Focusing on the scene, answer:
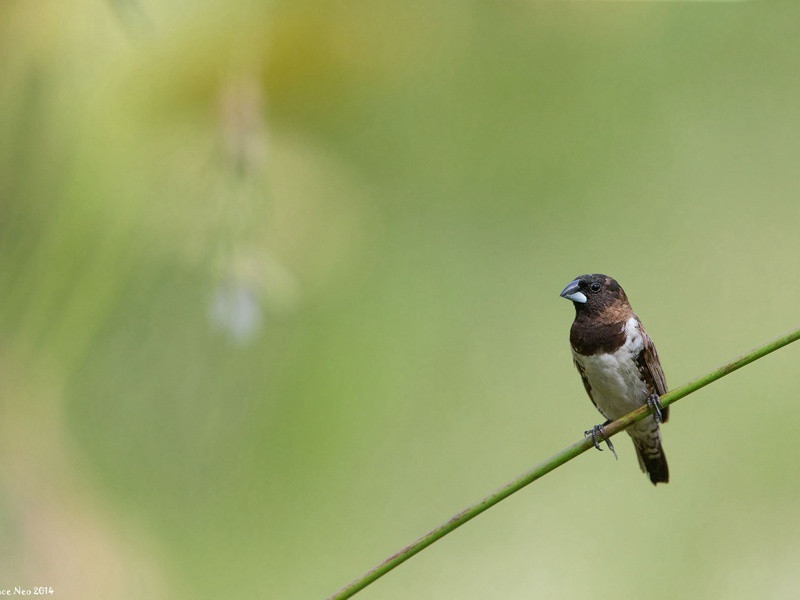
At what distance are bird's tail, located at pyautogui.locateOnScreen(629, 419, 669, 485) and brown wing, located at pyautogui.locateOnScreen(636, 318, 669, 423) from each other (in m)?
0.13

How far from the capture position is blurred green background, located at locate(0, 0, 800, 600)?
12.8 ft

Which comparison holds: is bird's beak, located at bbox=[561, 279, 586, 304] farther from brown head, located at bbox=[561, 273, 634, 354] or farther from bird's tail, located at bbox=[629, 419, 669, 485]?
bird's tail, located at bbox=[629, 419, 669, 485]

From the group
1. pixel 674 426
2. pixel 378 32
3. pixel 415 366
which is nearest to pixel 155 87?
pixel 378 32

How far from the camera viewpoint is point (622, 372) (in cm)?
239

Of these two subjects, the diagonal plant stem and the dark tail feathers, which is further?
the dark tail feathers

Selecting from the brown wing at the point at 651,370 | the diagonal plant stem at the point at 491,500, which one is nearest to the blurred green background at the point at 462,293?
the brown wing at the point at 651,370

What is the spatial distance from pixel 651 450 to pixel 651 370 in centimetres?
38

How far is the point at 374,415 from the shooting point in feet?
16.7

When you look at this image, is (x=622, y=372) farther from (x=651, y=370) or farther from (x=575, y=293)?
(x=575, y=293)

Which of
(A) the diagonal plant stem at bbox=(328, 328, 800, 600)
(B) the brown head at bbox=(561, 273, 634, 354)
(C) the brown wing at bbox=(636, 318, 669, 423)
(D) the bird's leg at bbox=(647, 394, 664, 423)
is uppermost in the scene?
(B) the brown head at bbox=(561, 273, 634, 354)

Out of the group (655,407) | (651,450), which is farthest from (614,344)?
(651,450)

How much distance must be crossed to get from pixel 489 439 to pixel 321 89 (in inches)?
86.2

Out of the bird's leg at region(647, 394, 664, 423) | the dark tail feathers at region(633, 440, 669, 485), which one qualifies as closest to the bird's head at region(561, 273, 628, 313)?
the bird's leg at region(647, 394, 664, 423)

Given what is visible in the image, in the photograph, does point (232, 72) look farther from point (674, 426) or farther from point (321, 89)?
point (674, 426)
